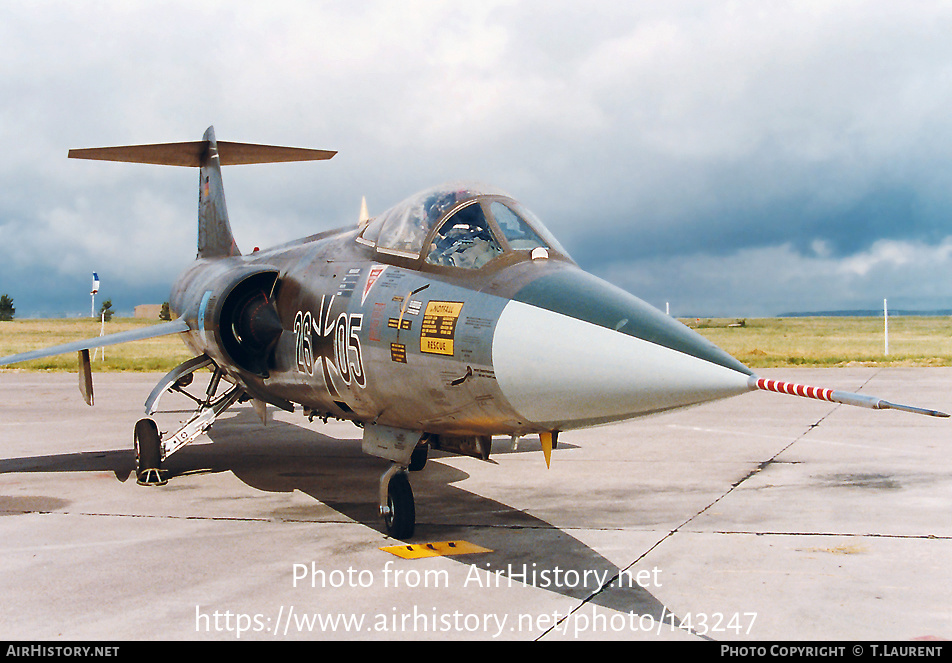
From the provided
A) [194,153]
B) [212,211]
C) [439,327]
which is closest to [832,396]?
[439,327]

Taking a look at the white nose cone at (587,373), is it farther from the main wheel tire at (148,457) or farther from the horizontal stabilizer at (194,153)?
the horizontal stabilizer at (194,153)

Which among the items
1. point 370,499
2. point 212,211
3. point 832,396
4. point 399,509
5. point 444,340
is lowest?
point 370,499

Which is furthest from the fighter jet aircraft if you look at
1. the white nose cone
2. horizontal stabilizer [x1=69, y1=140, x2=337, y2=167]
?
horizontal stabilizer [x1=69, y1=140, x2=337, y2=167]

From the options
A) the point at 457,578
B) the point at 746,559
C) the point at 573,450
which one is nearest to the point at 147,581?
the point at 457,578

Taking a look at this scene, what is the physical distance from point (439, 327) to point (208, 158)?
32.6 ft

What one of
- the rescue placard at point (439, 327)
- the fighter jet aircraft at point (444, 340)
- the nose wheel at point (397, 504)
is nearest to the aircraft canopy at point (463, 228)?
the fighter jet aircraft at point (444, 340)

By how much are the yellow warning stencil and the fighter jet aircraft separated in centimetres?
27

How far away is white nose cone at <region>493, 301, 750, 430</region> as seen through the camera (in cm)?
411

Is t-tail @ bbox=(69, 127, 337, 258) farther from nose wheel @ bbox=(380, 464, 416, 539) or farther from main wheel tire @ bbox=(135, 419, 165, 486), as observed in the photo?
nose wheel @ bbox=(380, 464, 416, 539)

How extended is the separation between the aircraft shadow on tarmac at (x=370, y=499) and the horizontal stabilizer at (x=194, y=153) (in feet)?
16.7

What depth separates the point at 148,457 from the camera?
966 cm

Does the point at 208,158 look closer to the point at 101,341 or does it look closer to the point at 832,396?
the point at 101,341

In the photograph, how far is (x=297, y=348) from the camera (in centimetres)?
764

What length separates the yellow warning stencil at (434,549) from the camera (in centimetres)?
Answer: 617
